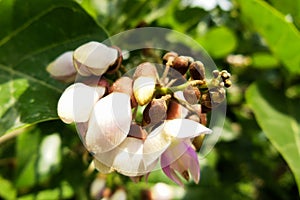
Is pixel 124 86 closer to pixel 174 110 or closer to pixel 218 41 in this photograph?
pixel 174 110

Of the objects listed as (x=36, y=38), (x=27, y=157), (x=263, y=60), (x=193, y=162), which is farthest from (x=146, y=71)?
(x=263, y=60)

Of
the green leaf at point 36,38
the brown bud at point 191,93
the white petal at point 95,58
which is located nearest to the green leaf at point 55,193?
the green leaf at point 36,38

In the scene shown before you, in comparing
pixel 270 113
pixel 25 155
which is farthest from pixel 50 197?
pixel 270 113

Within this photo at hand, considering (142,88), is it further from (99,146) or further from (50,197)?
(50,197)

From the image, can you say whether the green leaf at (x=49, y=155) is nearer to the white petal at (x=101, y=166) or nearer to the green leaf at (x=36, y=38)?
the green leaf at (x=36, y=38)

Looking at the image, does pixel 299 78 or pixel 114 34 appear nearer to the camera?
pixel 114 34

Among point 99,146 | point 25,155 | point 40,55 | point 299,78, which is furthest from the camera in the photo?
point 299,78
